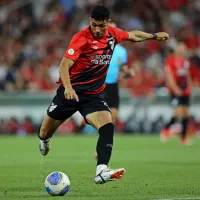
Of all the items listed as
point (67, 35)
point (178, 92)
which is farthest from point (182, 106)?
point (67, 35)

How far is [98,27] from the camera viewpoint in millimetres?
9211

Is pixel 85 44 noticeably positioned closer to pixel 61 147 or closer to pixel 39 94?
pixel 61 147

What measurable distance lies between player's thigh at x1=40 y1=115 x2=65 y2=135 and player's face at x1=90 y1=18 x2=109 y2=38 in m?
1.49

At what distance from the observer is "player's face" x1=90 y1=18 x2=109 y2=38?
9.16 metres

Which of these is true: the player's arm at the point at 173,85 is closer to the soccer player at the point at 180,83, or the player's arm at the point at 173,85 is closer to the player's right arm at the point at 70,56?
the soccer player at the point at 180,83

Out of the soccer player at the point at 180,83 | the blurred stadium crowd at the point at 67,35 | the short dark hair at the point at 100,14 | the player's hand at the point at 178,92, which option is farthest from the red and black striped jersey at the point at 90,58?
the blurred stadium crowd at the point at 67,35

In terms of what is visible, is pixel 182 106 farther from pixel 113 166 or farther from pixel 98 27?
pixel 98 27

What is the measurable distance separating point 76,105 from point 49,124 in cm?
72

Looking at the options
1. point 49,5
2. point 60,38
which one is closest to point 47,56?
point 60,38

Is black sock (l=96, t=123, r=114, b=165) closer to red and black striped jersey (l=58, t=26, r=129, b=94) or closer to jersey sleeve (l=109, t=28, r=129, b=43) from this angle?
red and black striped jersey (l=58, t=26, r=129, b=94)

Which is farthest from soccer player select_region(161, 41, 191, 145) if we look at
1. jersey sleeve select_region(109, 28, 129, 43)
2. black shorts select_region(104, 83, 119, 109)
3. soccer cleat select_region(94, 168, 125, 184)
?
soccer cleat select_region(94, 168, 125, 184)

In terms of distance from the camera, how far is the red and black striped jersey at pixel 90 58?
934 centimetres

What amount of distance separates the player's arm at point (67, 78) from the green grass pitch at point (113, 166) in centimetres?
112

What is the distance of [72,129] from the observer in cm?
2469
